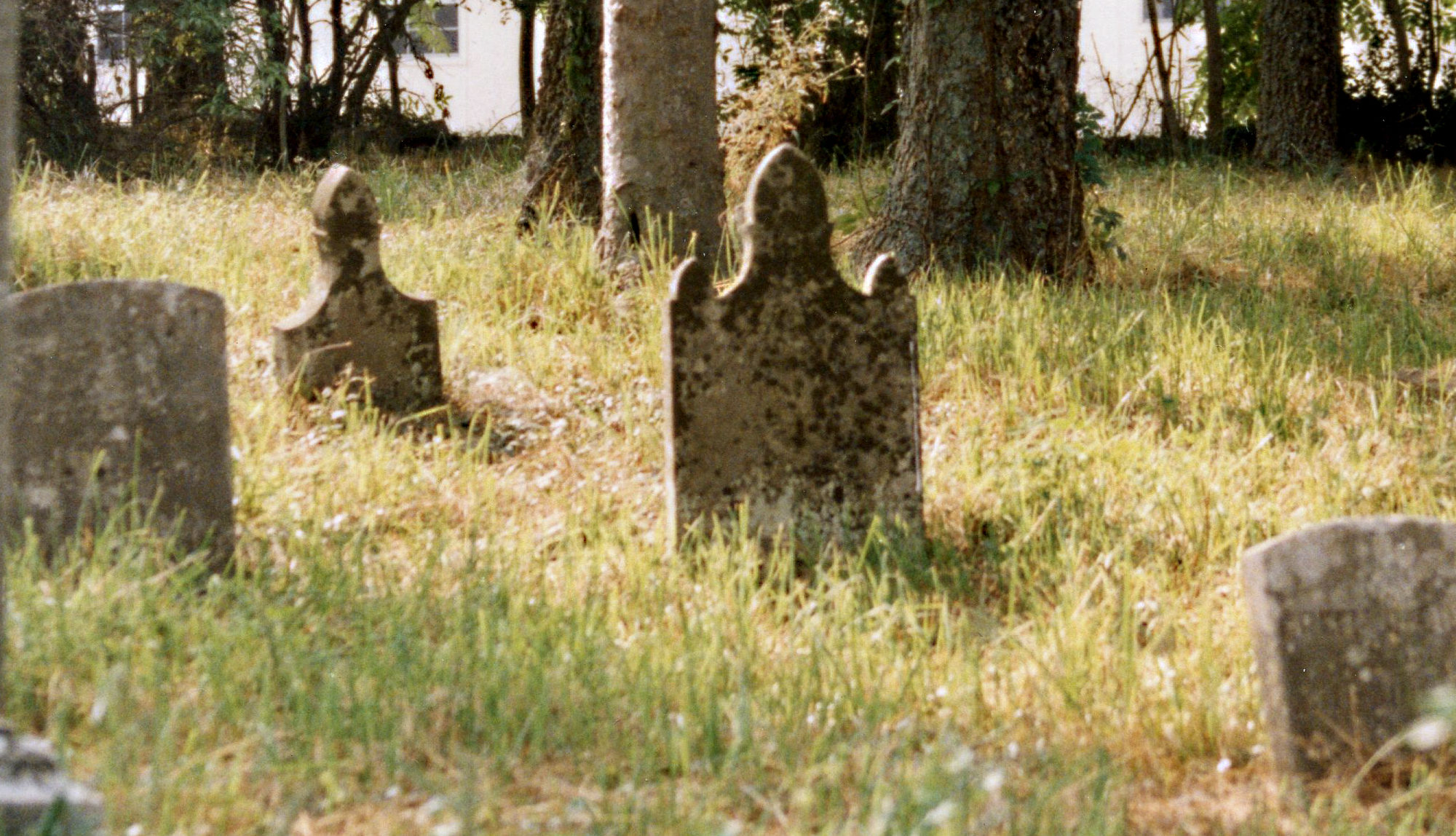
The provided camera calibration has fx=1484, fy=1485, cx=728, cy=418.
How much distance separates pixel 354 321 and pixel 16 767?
3.30 meters

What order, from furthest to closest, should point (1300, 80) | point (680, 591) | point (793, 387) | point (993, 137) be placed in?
point (1300, 80), point (993, 137), point (793, 387), point (680, 591)

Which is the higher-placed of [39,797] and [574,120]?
[574,120]

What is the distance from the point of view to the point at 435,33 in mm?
19078

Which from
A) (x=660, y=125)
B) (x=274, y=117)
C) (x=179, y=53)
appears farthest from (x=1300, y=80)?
(x=179, y=53)

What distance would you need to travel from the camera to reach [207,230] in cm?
698

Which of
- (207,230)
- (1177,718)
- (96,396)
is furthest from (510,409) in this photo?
(1177,718)

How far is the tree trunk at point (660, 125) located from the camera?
21.0ft

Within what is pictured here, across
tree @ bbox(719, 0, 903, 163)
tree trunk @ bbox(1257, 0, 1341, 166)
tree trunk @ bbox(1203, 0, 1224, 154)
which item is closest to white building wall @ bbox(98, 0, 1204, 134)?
tree trunk @ bbox(1203, 0, 1224, 154)

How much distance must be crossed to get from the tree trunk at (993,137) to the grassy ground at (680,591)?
1.15 feet

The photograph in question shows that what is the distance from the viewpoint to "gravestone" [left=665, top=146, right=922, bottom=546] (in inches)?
165

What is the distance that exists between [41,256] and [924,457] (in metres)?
3.79

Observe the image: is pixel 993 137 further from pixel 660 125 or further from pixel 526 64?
pixel 526 64

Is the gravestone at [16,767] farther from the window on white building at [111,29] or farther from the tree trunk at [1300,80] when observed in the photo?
the tree trunk at [1300,80]

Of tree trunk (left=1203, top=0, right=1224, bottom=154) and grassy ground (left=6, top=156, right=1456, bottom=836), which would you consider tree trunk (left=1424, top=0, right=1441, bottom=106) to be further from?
grassy ground (left=6, top=156, right=1456, bottom=836)
